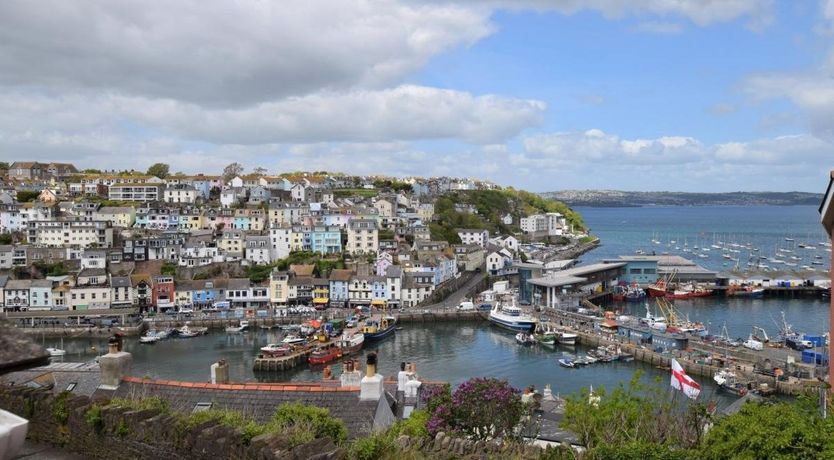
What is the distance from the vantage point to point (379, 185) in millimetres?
86125

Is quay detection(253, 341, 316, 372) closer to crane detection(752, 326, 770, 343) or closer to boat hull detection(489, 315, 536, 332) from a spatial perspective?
boat hull detection(489, 315, 536, 332)

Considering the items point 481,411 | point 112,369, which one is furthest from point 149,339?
point 481,411

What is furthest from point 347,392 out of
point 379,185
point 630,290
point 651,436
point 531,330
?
point 379,185

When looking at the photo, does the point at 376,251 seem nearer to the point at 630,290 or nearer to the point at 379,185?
the point at 630,290

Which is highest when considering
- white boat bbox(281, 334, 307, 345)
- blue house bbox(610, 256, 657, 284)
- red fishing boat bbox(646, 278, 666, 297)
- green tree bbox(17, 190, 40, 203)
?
green tree bbox(17, 190, 40, 203)

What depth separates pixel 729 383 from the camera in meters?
23.3

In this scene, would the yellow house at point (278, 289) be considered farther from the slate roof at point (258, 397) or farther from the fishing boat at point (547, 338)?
the slate roof at point (258, 397)

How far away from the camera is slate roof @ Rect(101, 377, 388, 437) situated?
26.2 feet

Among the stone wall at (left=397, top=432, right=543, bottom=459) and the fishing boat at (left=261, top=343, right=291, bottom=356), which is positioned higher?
the stone wall at (left=397, top=432, right=543, bottom=459)

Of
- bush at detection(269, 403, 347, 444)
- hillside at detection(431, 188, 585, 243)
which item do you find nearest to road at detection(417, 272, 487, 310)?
hillside at detection(431, 188, 585, 243)

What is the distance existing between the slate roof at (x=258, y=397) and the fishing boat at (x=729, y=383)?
18.7 m

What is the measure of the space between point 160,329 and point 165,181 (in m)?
35.0

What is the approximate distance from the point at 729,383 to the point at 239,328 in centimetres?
2455

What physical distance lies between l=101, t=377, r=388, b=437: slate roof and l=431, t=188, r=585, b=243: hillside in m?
51.7
